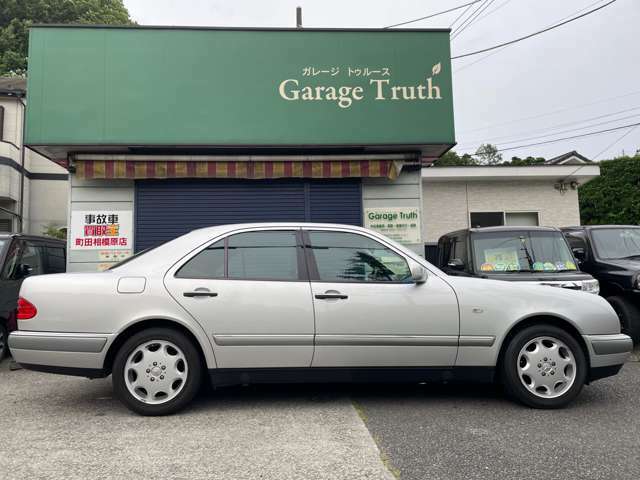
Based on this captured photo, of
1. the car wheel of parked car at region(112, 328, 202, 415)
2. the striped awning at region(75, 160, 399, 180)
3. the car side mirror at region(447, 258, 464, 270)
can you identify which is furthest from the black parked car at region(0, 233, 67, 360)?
the car side mirror at region(447, 258, 464, 270)

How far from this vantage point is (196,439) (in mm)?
3186

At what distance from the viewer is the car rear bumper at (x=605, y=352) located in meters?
3.83

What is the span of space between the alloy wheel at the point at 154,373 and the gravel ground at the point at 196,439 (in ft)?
0.61

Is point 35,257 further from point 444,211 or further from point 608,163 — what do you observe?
point 608,163

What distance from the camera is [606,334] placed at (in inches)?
153

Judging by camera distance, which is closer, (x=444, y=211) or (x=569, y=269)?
(x=569, y=269)

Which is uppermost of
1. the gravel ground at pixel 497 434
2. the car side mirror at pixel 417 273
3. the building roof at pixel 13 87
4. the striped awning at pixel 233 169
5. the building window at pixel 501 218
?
the building roof at pixel 13 87

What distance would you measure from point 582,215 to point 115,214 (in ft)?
57.9

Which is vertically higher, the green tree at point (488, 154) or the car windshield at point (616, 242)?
the green tree at point (488, 154)

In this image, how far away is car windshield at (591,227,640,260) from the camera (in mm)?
6832

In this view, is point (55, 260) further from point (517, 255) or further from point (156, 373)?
point (517, 255)

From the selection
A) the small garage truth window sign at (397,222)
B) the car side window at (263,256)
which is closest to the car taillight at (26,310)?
the car side window at (263,256)

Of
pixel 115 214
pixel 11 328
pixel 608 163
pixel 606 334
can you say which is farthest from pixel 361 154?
pixel 608 163

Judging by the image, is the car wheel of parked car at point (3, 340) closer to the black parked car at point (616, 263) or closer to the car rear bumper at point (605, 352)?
the car rear bumper at point (605, 352)
